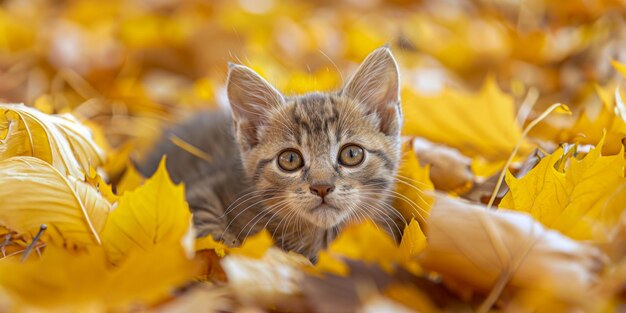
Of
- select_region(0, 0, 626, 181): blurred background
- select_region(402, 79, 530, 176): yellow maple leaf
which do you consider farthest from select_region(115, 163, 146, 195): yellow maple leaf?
select_region(402, 79, 530, 176): yellow maple leaf

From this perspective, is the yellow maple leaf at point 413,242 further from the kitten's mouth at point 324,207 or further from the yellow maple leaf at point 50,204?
the yellow maple leaf at point 50,204

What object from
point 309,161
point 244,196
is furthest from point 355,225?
point 244,196

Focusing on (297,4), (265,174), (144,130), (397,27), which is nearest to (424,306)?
(265,174)

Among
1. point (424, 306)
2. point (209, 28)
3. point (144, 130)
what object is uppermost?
point (209, 28)

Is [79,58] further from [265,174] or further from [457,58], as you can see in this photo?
[457,58]

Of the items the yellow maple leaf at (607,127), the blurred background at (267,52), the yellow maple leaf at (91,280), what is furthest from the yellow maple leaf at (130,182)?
the yellow maple leaf at (607,127)

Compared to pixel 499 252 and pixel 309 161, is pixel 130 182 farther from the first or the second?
pixel 499 252

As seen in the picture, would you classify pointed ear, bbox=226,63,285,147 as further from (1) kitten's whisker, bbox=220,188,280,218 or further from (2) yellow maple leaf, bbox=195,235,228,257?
(2) yellow maple leaf, bbox=195,235,228,257
